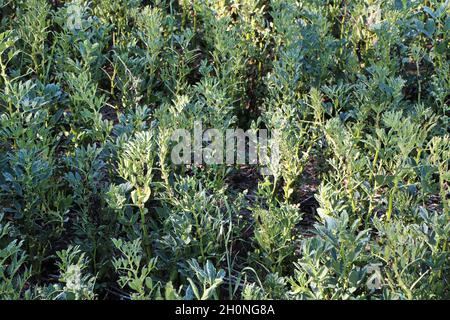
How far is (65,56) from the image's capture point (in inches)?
159

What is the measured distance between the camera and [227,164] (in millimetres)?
3551

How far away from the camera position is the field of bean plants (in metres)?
2.80

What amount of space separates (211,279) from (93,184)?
33.9 inches

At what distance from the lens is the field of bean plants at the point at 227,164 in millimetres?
2797

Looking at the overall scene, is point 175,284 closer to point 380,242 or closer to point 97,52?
point 380,242

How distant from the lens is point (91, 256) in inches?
122

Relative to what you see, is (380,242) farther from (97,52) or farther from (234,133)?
(97,52)

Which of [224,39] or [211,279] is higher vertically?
[224,39]
